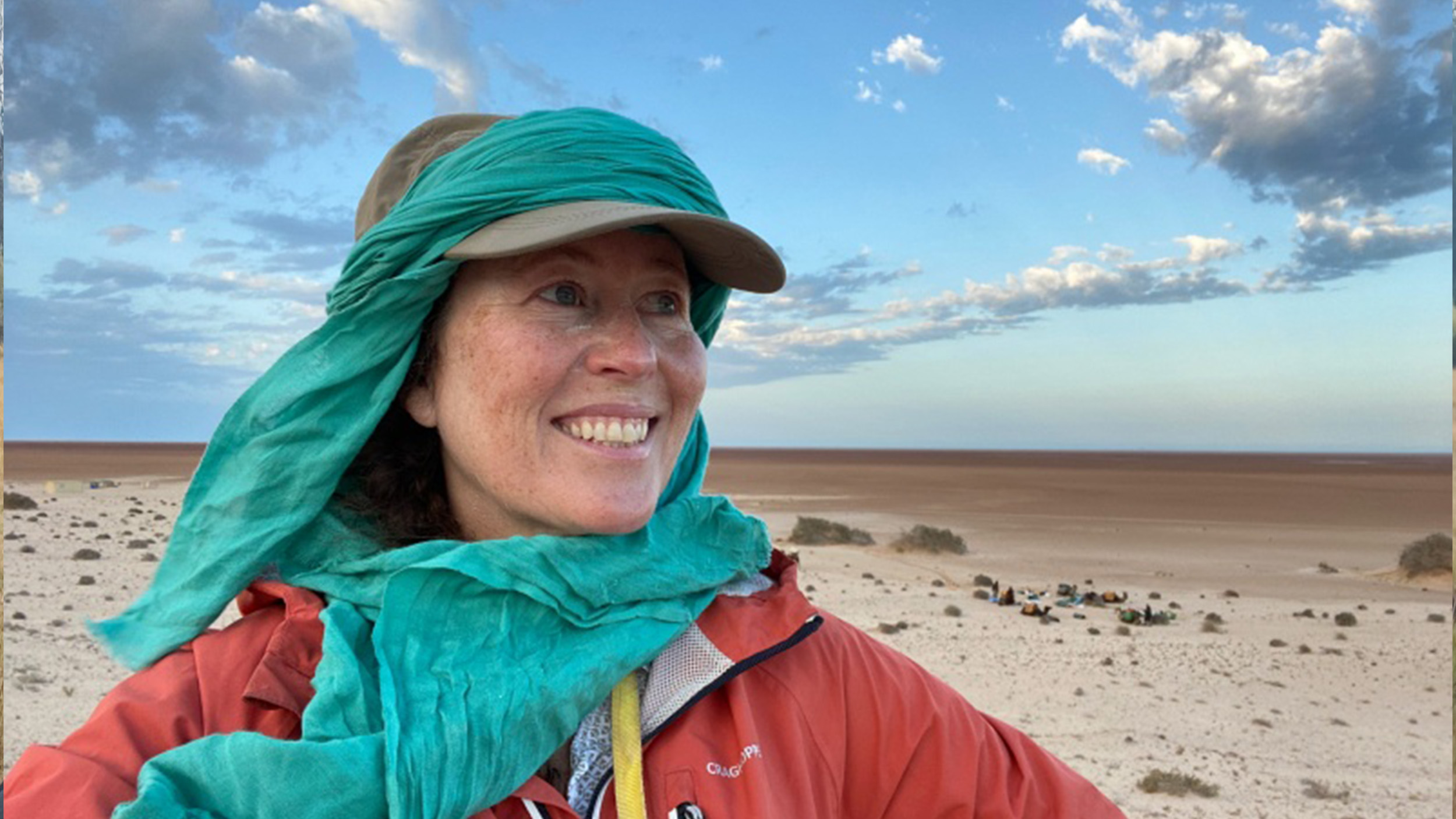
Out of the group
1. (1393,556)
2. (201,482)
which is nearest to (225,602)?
(201,482)

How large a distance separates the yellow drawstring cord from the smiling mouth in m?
0.40

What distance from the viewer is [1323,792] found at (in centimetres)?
738

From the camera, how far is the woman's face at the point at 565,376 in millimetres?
1797

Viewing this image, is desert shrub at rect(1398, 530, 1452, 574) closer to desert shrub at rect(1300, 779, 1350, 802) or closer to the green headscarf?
desert shrub at rect(1300, 779, 1350, 802)

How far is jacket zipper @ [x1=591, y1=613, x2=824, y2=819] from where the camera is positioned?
1.74 meters

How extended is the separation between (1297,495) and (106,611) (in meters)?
55.2

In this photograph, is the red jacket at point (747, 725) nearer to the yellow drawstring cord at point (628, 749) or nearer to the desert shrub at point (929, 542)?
the yellow drawstring cord at point (628, 749)

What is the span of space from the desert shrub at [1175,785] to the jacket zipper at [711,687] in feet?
20.7

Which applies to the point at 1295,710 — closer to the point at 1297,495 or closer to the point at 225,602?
the point at 225,602

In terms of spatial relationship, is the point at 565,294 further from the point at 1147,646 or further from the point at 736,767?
the point at 1147,646

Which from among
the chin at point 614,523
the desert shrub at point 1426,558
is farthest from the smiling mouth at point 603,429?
the desert shrub at point 1426,558

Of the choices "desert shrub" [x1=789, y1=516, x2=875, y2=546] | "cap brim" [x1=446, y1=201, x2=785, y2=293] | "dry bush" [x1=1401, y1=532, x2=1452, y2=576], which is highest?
"cap brim" [x1=446, y1=201, x2=785, y2=293]

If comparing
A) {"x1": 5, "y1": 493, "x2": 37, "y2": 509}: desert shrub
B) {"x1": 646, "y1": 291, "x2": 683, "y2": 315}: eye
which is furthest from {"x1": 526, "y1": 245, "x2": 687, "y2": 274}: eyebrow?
{"x1": 5, "y1": 493, "x2": 37, "y2": 509}: desert shrub

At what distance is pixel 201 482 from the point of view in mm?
1970
